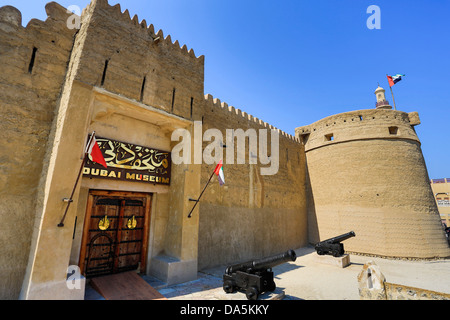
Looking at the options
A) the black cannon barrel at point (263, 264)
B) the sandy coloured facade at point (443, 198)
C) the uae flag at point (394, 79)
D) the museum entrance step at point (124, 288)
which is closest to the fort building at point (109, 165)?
the museum entrance step at point (124, 288)

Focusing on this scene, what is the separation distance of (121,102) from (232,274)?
211 inches

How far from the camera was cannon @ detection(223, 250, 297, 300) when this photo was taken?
4.81 metres

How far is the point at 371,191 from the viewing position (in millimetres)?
13195

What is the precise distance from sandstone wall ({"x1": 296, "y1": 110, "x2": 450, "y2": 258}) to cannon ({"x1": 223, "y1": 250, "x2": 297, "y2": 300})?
1038cm

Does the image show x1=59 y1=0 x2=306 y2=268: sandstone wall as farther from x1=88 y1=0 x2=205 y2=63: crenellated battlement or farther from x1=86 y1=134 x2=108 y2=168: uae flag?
x1=86 y1=134 x2=108 y2=168: uae flag

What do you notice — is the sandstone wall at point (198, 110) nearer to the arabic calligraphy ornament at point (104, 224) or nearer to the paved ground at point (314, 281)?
the paved ground at point (314, 281)

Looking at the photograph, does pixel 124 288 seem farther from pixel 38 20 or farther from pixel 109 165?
pixel 38 20

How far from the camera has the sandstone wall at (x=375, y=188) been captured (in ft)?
40.8

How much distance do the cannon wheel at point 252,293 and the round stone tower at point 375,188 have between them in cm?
1111

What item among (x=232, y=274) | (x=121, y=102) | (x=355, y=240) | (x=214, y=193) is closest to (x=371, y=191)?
(x=355, y=240)

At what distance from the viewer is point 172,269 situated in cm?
612

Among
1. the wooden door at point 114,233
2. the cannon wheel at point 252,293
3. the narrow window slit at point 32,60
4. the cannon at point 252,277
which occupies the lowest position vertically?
the cannon wheel at point 252,293

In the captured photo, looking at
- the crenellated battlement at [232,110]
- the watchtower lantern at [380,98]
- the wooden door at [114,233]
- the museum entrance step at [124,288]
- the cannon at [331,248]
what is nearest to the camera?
the museum entrance step at [124,288]
